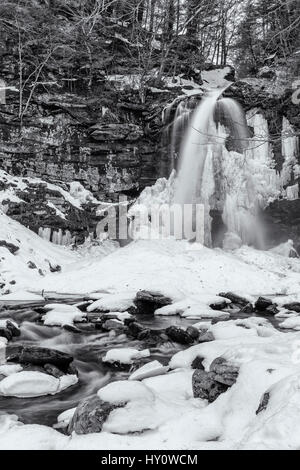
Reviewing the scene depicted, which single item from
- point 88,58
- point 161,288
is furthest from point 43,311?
point 88,58

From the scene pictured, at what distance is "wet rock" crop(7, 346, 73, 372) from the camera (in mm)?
5076

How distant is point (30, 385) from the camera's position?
4.54m

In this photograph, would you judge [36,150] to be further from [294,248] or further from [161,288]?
[294,248]

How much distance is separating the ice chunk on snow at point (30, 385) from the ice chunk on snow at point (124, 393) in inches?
53.6

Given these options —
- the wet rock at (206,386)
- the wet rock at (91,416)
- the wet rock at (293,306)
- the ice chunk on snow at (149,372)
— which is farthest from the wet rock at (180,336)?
the wet rock at (293,306)

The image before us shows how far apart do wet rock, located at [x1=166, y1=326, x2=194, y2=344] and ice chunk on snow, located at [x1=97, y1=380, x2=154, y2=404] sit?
10.0ft

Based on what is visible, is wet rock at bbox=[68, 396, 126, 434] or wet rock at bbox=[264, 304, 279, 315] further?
wet rock at bbox=[264, 304, 279, 315]

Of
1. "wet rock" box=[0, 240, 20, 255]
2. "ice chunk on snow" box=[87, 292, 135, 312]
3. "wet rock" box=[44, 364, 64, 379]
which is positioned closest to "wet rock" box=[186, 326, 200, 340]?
"wet rock" box=[44, 364, 64, 379]

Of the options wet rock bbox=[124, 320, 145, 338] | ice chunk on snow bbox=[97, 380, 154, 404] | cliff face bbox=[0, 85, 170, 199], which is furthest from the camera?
cliff face bbox=[0, 85, 170, 199]

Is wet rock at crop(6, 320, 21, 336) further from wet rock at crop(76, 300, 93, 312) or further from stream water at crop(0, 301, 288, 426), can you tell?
wet rock at crop(76, 300, 93, 312)

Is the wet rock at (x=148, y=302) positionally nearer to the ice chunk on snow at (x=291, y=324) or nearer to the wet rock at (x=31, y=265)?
the ice chunk on snow at (x=291, y=324)

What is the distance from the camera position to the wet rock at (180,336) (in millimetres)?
6590

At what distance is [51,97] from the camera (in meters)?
18.3

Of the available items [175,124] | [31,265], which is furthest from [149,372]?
[175,124]
